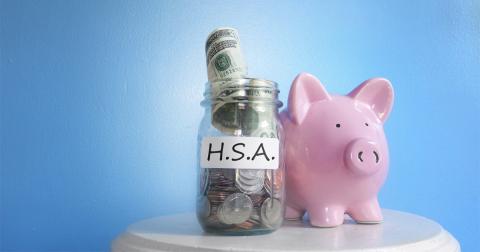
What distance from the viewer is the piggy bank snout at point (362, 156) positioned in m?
0.77

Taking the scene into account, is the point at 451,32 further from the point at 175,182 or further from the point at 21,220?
the point at 21,220

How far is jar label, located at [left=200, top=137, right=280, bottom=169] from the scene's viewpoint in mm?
699

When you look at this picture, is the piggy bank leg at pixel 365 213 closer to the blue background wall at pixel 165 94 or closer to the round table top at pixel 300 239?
the round table top at pixel 300 239

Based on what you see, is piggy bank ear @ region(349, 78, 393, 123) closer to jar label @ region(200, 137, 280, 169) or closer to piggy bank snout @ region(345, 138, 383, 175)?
piggy bank snout @ region(345, 138, 383, 175)

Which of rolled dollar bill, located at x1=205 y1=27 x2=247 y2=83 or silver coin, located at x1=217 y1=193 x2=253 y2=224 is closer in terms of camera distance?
silver coin, located at x1=217 y1=193 x2=253 y2=224

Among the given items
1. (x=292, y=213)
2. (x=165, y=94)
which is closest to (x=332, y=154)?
(x=292, y=213)

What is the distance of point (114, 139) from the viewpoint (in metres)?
1.17

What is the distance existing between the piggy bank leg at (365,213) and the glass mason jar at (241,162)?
5.9 inches

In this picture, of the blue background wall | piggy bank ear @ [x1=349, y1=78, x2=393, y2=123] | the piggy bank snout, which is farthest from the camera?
the blue background wall

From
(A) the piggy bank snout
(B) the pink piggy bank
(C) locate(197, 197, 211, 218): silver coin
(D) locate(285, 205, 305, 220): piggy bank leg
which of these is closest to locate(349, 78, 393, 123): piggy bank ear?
(B) the pink piggy bank

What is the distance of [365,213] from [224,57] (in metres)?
0.35

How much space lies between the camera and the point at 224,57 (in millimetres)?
788

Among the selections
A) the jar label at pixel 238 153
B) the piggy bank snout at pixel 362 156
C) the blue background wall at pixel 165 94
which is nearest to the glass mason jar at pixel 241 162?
the jar label at pixel 238 153

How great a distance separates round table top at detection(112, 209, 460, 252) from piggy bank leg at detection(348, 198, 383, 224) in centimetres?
1
